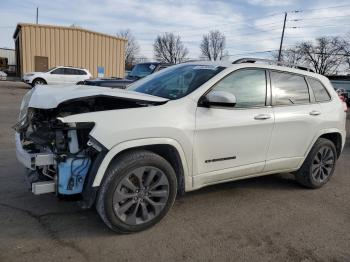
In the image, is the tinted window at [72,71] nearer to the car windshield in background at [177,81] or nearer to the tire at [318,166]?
the car windshield in background at [177,81]

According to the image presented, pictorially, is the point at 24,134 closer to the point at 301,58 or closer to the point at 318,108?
the point at 318,108

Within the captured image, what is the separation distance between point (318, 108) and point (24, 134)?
379 cm

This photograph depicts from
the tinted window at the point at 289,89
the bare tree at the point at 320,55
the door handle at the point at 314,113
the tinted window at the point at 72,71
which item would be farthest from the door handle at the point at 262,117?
the bare tree at the point at 320,55

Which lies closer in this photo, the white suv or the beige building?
the white suv

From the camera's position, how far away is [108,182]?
3309 mm

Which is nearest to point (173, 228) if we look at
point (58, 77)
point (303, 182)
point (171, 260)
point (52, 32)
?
point (171, 260)

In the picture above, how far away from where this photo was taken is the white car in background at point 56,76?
2370 cm

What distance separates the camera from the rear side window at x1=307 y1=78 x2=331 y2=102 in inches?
202

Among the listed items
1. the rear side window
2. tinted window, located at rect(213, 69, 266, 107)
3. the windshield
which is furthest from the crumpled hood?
the windshield

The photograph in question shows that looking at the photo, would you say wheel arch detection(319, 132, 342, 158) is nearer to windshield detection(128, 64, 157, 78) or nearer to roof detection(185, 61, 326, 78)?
roof detection(185, 61, 326, 78)

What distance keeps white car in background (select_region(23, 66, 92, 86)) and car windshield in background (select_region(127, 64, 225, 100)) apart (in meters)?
20.4

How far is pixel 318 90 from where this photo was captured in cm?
521

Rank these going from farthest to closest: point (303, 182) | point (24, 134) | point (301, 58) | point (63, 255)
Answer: point (301, 58) < point (303, 182) < point (24, 134) < point (63, 255)

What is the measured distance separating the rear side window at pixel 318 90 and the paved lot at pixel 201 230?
1.36m
